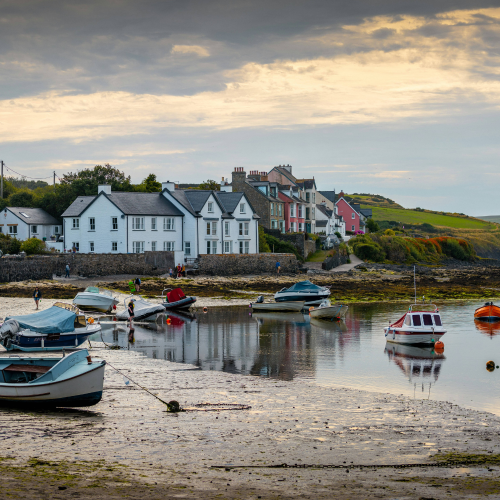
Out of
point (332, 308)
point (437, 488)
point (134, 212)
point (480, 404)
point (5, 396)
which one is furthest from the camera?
point (134, 212)

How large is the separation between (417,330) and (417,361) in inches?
147

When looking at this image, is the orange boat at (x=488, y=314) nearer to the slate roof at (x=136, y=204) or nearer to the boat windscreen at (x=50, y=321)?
the boat windscreen at (x=50, y=321)

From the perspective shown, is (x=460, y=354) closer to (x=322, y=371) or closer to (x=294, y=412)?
(x=322, y=371)

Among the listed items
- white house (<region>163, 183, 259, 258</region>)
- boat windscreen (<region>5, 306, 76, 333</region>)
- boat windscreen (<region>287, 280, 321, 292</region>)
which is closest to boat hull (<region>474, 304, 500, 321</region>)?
boat windscreen (<region>287, 280, 321, 292</region>)

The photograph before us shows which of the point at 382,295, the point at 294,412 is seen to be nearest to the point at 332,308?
the point at 382,295

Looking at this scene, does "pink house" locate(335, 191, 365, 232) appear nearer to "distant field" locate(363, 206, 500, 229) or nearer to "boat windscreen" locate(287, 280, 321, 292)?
"distant field" locate(363, 206, 500, 229)

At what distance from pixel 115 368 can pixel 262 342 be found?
9.65 metres

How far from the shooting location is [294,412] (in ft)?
52.3

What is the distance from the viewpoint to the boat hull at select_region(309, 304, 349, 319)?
39156mm

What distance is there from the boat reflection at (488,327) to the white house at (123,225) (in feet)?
109

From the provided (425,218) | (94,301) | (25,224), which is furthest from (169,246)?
(425,218)

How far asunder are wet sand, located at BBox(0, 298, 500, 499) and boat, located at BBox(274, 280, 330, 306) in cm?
2528

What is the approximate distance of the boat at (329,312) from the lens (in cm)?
3916

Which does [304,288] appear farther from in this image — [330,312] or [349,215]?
[349,215]
